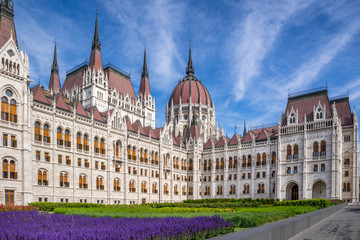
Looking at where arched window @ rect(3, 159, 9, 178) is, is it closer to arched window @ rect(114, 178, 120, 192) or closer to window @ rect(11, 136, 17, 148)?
window @ rect(11, 136, 17, 148)

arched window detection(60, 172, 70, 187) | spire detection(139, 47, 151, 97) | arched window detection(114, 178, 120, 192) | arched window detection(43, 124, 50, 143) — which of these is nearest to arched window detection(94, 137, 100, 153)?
arched window detection(114, 178, 120, 192)

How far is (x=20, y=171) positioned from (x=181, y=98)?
59529mm

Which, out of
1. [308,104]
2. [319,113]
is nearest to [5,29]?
[319,113]

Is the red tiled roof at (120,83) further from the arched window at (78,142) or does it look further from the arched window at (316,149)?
the arched window at (316,149)

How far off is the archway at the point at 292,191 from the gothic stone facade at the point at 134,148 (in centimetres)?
20

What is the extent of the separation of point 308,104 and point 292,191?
18300 millimetres

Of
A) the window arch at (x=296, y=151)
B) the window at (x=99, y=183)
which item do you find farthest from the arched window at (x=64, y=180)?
the window arch at (x=296, y=151)

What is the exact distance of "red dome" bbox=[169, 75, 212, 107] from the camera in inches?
3671

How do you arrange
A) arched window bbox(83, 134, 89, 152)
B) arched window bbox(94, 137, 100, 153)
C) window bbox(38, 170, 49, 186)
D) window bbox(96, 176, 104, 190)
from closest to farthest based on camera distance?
window bbox(38, 170, 49, 186), arched window bbox(83, 134, 89, 152), window bbox(96, 176, 104, 190), arched window bbox(94, 137, 100, 153)

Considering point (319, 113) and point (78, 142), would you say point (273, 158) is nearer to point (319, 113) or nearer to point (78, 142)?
point (319, 113)

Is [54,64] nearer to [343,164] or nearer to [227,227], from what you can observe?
[343,164]

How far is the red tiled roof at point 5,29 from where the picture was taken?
135 ft

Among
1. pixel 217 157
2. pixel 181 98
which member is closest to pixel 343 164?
pixel 217 157

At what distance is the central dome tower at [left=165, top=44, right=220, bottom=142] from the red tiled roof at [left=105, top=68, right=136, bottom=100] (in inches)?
557
